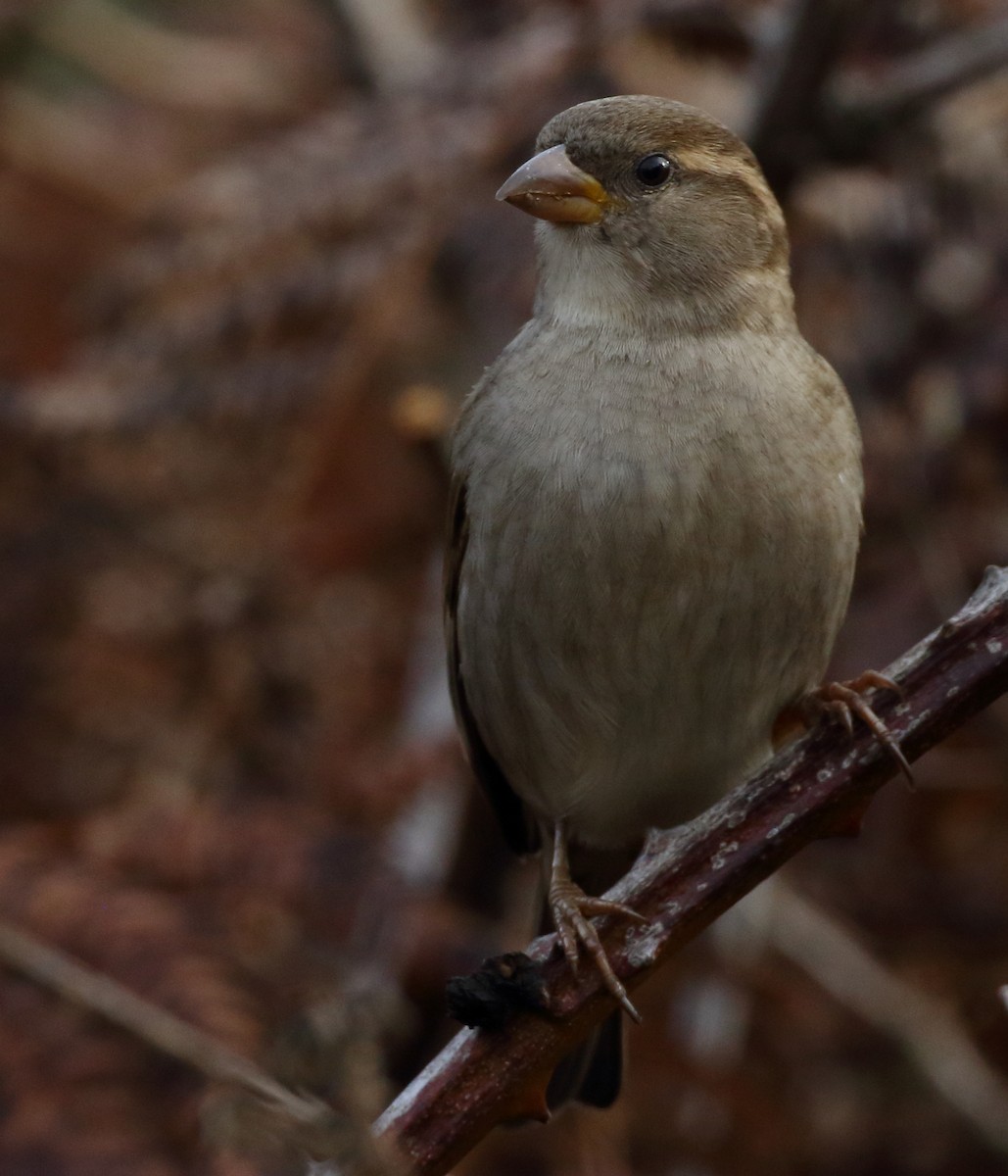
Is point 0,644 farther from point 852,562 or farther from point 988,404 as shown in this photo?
point 988,404

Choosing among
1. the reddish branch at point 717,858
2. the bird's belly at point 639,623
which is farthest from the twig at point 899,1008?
the reddish branch at point 717,858

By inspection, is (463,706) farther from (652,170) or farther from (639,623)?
(652,170)

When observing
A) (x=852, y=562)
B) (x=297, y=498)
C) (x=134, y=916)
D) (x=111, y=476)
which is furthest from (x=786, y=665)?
(x=111, y=476)

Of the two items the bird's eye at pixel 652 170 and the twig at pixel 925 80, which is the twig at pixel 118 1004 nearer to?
the bird's eye at pixel 652 170

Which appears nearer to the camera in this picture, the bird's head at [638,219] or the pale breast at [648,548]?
the pale breast at [648,548]

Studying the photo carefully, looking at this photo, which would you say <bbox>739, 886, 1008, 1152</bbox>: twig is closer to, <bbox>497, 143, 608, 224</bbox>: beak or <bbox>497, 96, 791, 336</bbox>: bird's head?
<bbox>497, 96, 791, 336</bbox>: bird's head

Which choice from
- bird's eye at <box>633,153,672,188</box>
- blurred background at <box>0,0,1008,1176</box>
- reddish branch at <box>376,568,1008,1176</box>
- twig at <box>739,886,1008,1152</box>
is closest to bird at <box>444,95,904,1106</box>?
bird's eye at <box>633,153,672,188</box>

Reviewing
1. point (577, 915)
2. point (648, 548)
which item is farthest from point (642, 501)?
point (577, 915)

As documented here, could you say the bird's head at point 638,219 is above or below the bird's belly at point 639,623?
above
